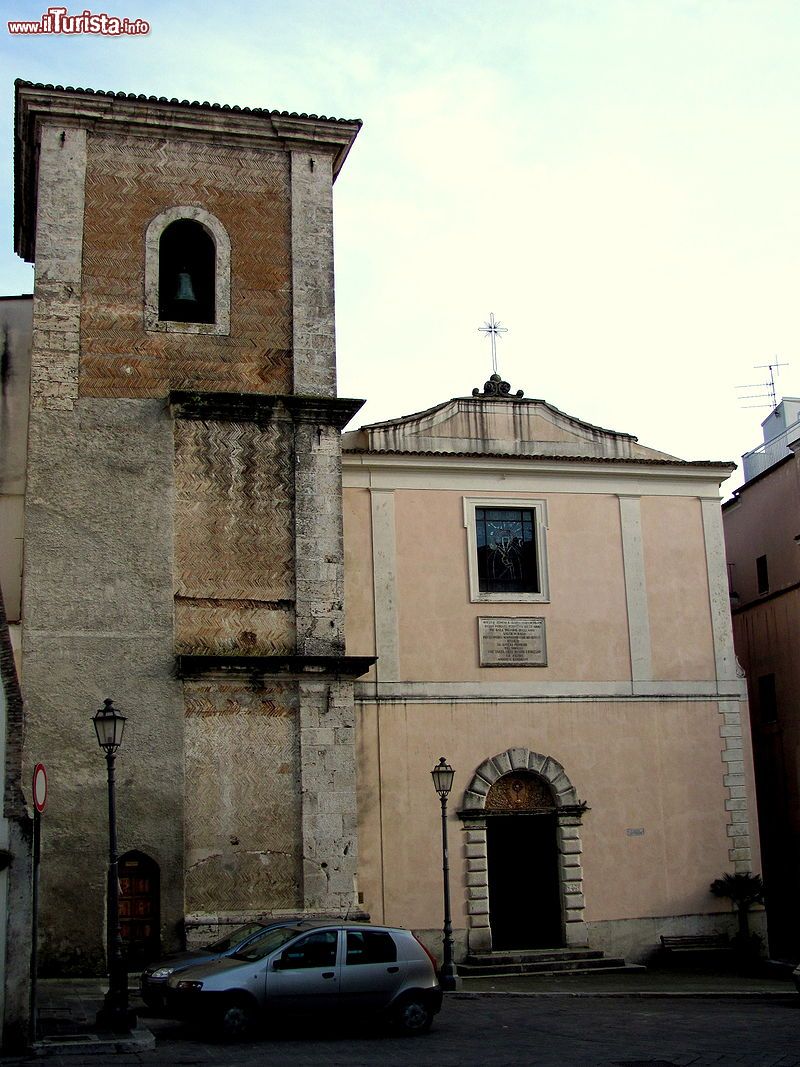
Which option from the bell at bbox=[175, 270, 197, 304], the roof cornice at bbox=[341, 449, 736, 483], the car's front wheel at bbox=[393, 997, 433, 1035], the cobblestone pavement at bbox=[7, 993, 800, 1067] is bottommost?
the cobblestone pavement at bbox=[7, 993, 800, 1067]

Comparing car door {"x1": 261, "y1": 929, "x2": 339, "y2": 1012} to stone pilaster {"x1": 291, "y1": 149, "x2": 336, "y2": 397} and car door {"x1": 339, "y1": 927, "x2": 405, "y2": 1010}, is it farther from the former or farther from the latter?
stone pilaster {"x1": 291, "y1": 149, "x2": 336, "y2": 397}

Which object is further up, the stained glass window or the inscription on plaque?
the stained glass window

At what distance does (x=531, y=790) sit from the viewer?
24.1 meters

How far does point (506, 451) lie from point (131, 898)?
1112 centimetres

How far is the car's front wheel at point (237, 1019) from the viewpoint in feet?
46.2

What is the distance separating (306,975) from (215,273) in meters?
12.6

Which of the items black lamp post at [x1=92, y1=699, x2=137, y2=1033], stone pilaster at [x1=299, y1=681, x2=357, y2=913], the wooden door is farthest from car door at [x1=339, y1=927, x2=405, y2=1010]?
the wooden door

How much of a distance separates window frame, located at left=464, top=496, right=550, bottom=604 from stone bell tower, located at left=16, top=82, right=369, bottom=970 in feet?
12.7

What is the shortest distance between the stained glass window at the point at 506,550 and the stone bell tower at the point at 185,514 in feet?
13.8

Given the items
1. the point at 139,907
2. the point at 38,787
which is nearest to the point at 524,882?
the point at 139,907

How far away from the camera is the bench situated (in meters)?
23.7

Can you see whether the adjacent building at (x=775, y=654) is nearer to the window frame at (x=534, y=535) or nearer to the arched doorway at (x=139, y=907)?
the window frame at (x=534, y=535)

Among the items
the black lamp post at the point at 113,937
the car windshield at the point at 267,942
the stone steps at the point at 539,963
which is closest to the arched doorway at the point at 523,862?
the stone steps at the point at 539,963

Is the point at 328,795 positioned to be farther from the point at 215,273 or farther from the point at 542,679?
the point at 215,273
